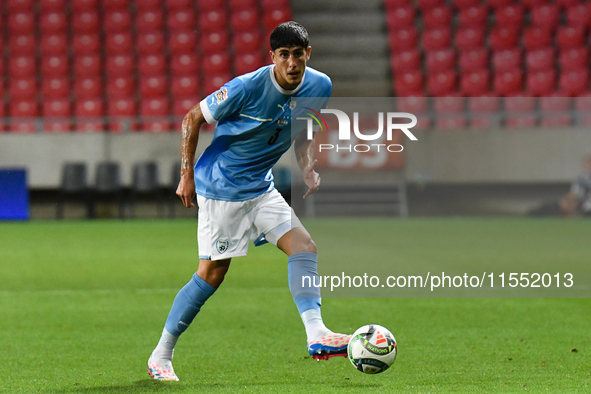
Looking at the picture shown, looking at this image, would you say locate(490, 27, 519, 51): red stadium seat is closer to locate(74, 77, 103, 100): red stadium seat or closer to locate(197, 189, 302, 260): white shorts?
locate(74, 77, 103, 100): red stadium seat

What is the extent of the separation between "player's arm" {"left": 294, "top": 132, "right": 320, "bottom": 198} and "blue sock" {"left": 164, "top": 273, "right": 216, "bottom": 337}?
686 mm

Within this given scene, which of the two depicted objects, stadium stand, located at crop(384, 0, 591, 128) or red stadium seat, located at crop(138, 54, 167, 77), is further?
red stadium seat, located at crop(138, 54, 167, 77)

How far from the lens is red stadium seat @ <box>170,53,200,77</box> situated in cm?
1581

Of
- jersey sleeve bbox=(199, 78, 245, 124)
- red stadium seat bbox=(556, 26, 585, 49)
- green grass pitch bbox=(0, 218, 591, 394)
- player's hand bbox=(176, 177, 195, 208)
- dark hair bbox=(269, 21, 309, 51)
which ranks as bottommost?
green grass pitch bbox=(0, 218, 591, 394)

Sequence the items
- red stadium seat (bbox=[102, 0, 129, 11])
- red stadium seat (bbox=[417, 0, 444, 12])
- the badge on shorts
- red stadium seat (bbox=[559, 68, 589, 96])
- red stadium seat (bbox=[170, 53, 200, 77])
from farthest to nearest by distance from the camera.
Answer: red stadium seat (bbox=[417, 0, 444, 12]), red stadium seat (bbox=[102, 0, 129, 11]), red stadium seat (bbox=[170, 53, 200, 77]), red stadium seat (bbox=[559, 68, 589, 96]), the badge on shorts

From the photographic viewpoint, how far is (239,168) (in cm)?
390

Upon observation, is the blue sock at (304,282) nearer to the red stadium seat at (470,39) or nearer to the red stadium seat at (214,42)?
the red stadium seat at (214,42)

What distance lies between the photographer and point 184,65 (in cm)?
1586

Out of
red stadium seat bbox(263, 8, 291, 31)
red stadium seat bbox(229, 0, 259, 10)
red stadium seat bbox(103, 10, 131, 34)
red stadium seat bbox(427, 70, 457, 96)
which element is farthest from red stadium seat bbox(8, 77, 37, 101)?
red stadium seat bbox(427, 70, 457, 96)

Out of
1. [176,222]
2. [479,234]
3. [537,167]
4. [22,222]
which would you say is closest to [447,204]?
[537,167]

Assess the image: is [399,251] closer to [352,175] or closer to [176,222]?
[352,175]

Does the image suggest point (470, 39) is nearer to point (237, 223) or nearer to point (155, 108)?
point (155, 108)

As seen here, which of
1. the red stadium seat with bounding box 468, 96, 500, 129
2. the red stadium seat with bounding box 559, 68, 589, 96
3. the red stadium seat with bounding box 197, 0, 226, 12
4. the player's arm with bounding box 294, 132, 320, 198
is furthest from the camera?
the red stadium seat with bounding box 197, 0, 226, 12

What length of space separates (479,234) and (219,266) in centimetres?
789
